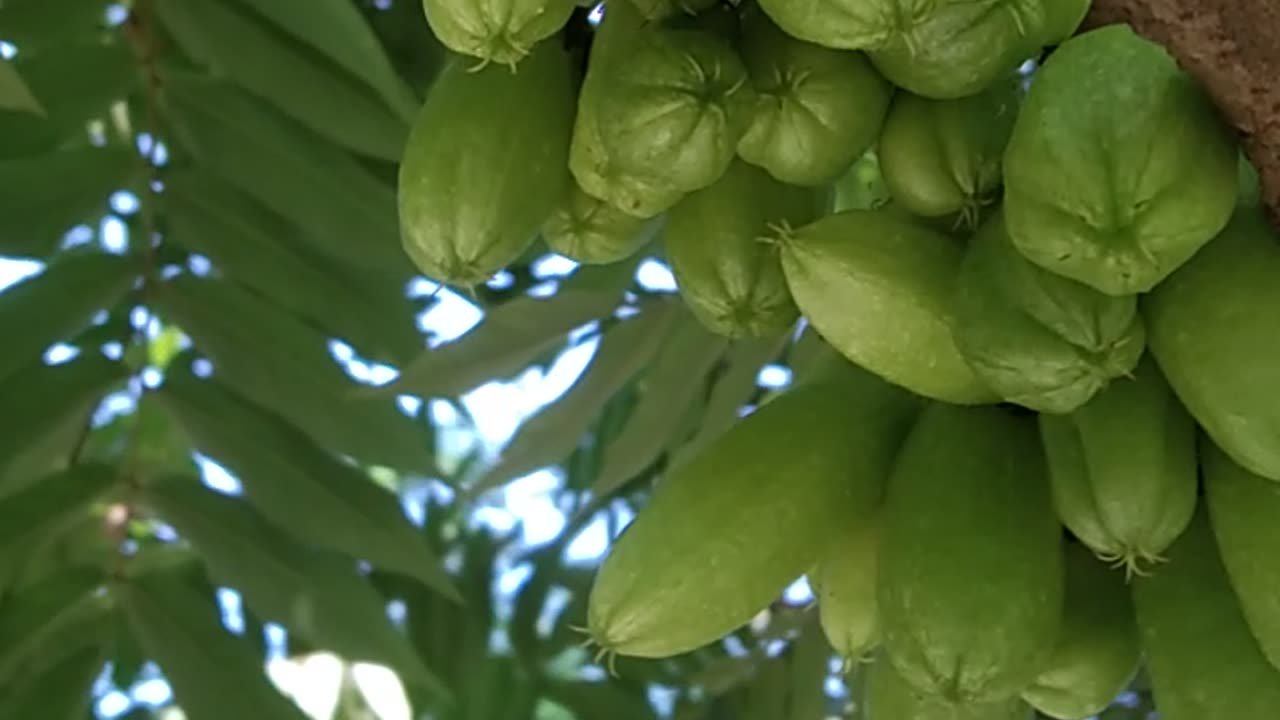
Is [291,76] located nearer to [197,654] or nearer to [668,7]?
[197,654]

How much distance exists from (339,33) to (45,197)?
0.45 metres

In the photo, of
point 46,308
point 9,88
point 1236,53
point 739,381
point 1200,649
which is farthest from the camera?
point 46,308

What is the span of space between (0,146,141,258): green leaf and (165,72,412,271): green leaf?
127mm

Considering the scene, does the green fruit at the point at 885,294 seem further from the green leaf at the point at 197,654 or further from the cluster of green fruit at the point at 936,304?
the green leaf at the point at 197,654

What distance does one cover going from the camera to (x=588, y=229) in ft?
4.13

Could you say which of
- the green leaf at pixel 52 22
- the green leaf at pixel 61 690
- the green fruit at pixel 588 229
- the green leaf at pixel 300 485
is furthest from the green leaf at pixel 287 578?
the green fruit at pixel 588 229

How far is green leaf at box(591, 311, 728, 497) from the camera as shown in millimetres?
2035

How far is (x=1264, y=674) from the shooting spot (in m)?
1.08

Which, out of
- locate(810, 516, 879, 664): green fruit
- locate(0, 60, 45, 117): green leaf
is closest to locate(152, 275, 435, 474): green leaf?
locate(0, 60, 45, 117): green leaf

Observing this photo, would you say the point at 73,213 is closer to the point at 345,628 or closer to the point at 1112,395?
the point at 345,628

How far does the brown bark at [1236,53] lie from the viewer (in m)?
0.97

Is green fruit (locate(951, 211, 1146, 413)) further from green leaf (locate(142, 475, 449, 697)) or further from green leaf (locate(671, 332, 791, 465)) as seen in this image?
green leaf (locate(142, 475, 449, 697))

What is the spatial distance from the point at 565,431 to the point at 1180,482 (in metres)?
1.04

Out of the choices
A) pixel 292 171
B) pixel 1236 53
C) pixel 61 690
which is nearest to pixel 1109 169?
pixel 1236 53
